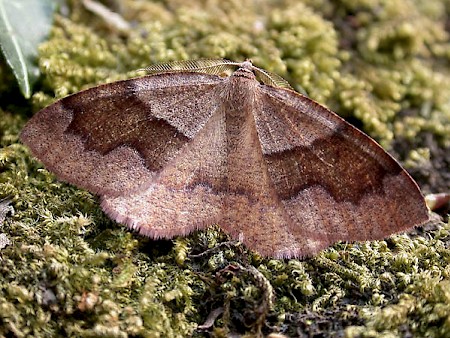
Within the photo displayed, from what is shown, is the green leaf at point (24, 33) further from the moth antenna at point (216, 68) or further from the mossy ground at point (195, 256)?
the moth antenna at point (216, 68)

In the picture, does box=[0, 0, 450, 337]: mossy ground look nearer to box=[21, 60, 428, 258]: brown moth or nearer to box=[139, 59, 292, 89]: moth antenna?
box=[21, 60, 428, 258]: brown moth

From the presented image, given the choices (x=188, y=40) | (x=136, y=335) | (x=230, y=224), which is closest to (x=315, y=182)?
(x=230, y=224)

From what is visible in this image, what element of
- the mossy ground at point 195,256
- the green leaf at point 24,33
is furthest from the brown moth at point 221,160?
the green leaf at point 24,33

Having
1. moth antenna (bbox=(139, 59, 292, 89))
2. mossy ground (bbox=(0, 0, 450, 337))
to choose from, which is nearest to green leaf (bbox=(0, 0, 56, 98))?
mossy ground (bbox=(0, 0, 450, 337))

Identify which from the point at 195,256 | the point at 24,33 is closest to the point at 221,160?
the point at 195,256

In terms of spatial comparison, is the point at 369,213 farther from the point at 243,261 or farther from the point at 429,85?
the point at 429,85

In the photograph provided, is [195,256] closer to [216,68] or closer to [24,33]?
[216,68]
